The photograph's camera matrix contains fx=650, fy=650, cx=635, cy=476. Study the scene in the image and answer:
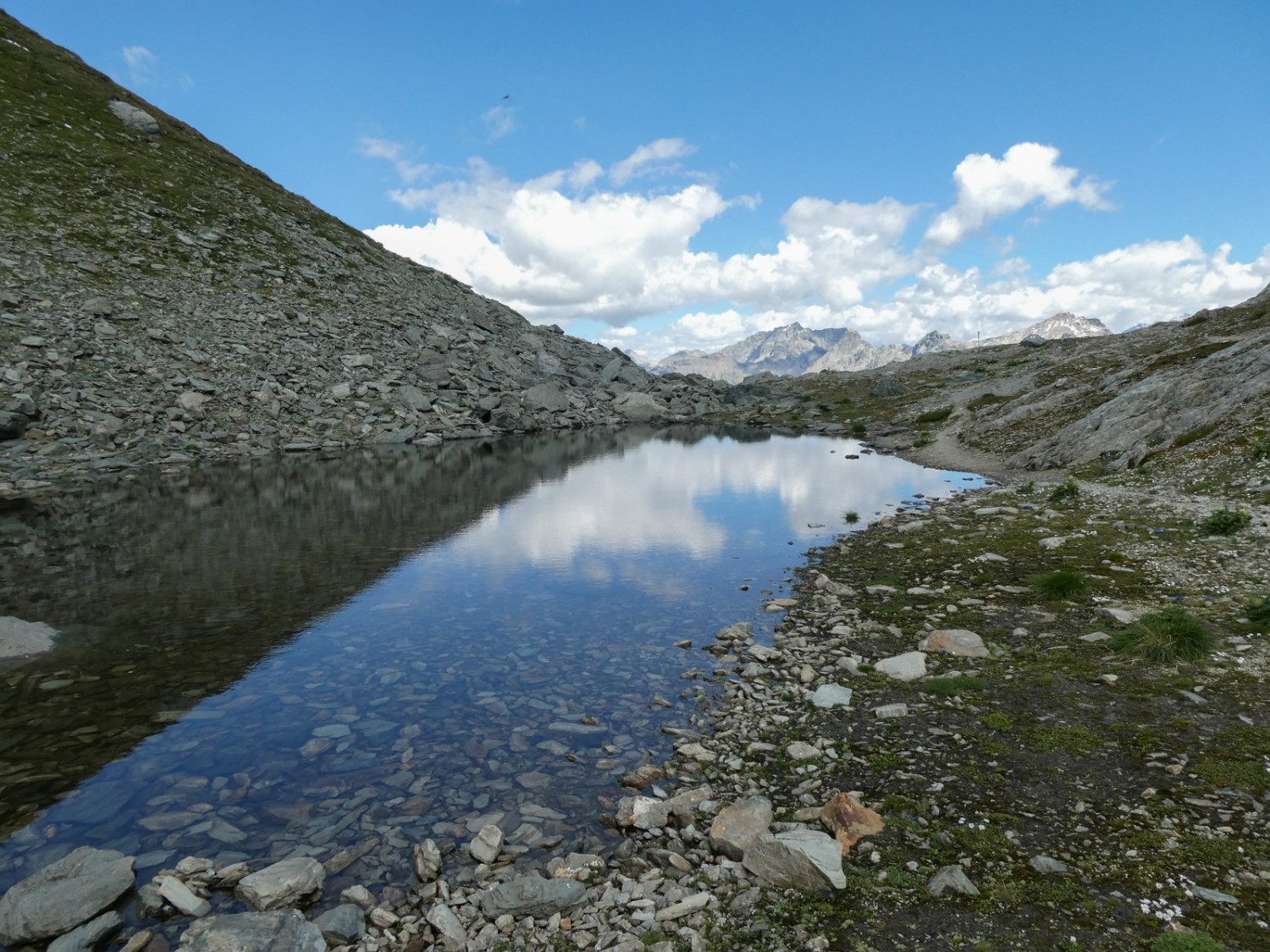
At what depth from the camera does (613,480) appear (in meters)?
45.2

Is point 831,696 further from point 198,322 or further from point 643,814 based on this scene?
point 198,322

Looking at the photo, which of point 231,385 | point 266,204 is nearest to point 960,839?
point 231,385

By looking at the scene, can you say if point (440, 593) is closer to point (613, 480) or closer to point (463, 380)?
point (613, 480)

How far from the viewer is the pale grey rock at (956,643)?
13.7 metres

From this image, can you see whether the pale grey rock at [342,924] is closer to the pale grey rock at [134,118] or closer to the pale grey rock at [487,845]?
the pale grey rock at [487,845]

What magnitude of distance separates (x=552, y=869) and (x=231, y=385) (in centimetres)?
6055

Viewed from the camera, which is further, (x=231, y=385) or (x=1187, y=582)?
(x=231, y=385)

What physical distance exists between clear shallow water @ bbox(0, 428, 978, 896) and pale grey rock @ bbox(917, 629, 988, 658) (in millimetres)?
4358

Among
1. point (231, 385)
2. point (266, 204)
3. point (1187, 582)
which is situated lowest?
point (1187, 582)

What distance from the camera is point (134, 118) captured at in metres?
94.8

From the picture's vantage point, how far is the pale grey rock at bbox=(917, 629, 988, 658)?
1369cm

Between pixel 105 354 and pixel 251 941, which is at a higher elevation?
pixel 105 354

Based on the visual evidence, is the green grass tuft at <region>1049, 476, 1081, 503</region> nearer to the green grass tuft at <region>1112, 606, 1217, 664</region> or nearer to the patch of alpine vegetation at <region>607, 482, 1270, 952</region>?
the patch of alpine vegetation at <region>607, 482, 1270, 952</region>

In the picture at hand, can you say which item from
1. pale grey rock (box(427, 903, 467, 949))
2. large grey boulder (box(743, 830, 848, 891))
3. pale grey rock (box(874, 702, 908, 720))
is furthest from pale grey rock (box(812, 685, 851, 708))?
pale grey rock (box(427, 903, 467, 949))
